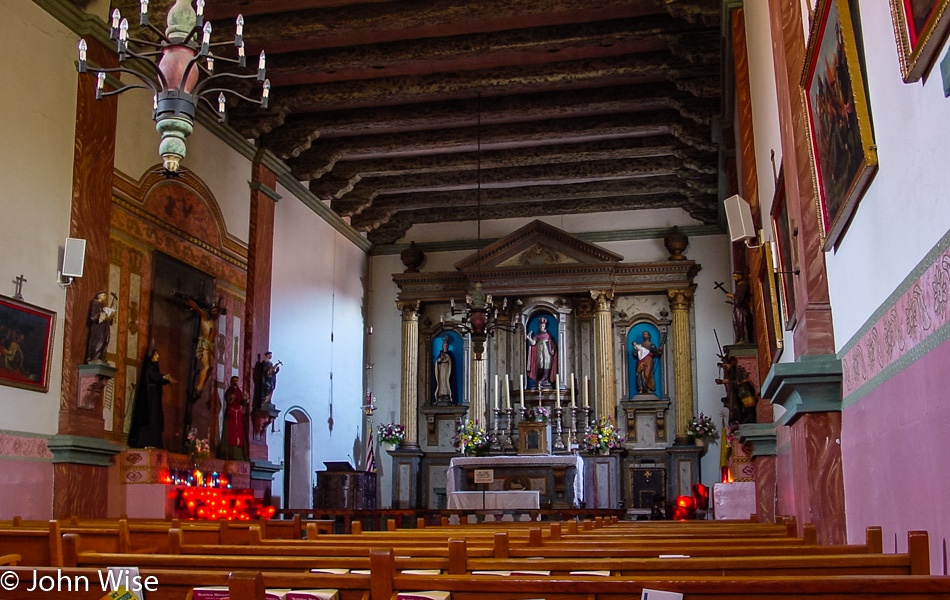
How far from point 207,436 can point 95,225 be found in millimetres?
3407

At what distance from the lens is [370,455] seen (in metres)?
16.5

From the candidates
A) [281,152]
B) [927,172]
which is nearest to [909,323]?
[927,172]

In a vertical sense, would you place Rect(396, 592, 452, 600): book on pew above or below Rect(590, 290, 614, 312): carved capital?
below

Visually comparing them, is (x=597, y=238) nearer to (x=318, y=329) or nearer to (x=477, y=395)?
(x=477, y=395)

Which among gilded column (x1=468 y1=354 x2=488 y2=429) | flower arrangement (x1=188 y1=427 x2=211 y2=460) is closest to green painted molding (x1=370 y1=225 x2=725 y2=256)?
gilded column (x1=468 y1=354 x2=488 y2=429)

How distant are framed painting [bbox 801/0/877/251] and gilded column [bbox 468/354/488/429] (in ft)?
40.7

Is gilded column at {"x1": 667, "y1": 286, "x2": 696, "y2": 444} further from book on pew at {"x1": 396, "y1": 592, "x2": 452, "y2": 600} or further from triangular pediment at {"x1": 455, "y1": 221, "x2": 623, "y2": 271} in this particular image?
book on pew at {"x1": 396, "y1": 592, "x2": 452, "y2": 600}

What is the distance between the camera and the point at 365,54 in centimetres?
1180

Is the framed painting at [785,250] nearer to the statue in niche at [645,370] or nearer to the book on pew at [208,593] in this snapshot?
the book on pew at [208,593]

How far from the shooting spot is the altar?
1447 centimetres

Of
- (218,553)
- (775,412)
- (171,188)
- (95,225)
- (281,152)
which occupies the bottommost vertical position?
(218,553)

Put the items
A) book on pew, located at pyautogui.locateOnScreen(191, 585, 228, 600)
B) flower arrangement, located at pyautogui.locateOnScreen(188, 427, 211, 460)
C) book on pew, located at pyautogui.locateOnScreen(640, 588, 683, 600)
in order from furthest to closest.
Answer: flower arrangement, located at pyautogui.locateOnScreen(188, 427, 211, 460), book on pew, located at pyautogui.locateOnScreen(191, 585, 228, 600), book on pew, located at pyautogui.locateOnScreen(640, 588, 683, 600)

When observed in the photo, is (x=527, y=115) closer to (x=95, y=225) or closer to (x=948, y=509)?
(x=95, y=225)

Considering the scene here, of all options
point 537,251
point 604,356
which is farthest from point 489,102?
point 604,356
